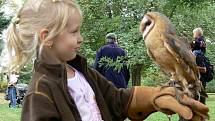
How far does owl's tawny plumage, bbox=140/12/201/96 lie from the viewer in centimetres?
188

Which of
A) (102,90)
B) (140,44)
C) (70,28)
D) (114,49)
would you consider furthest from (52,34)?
(114,49)

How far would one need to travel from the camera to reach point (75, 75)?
6.63ft

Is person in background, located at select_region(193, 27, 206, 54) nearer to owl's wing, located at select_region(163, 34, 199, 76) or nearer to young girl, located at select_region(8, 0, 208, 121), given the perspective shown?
owl's wing, located at select_region(163, 34, 199, 76)

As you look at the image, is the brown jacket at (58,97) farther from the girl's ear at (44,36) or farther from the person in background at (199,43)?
→ the person in background at (199,43)

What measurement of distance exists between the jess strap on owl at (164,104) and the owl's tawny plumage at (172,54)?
0.06 meters

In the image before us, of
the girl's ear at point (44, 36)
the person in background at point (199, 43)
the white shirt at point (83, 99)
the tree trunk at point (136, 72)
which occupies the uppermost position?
the girl's ear at point (44, 36)

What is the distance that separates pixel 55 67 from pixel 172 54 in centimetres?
46

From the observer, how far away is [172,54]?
196cm

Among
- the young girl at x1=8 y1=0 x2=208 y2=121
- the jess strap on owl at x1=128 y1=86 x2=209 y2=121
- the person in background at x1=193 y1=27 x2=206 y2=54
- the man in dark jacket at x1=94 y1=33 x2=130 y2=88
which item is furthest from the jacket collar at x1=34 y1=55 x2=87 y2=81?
the man in dark jacket at x1=94 y1=33 x2=130 y2=88

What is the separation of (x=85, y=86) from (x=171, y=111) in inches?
14.6

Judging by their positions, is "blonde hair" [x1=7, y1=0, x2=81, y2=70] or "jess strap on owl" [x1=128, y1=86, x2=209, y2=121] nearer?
"jess strap on owl" [x1=128, y1=86, x2=209, y2=121]

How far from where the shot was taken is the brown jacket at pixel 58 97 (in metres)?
1.79

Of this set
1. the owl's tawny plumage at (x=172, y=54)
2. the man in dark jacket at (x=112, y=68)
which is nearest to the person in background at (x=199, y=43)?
the man in dark jacket at (x=112, y=68)

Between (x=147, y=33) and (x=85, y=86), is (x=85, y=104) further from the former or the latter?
(x=147, y=33)
